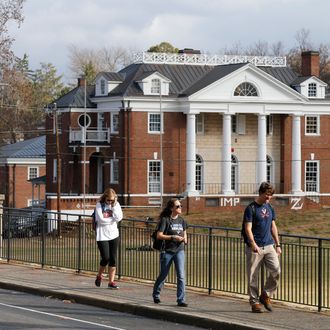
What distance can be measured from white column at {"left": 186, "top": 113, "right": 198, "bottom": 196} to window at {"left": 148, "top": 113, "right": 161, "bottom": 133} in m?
2.07

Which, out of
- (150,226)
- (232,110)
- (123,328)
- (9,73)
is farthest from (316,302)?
(232,110)

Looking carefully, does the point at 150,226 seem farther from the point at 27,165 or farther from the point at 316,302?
the point at 27,165

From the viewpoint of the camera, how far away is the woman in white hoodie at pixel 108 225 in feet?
71.5

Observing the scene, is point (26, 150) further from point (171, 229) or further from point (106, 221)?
point (171, 229)

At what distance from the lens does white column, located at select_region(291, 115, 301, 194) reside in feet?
261

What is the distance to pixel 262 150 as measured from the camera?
7862cm

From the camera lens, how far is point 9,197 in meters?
95.1

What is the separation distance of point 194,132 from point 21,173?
962 inches

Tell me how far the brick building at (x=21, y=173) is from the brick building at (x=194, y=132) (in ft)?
40.5

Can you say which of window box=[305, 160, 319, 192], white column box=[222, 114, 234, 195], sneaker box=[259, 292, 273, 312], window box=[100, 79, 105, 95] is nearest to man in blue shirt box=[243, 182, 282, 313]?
sneaker box=[259, 292, 273, 312]

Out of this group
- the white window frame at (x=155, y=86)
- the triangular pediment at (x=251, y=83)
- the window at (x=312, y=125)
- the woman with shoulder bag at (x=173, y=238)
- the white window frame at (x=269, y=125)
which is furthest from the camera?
the white window frame at (x=269, y=125)

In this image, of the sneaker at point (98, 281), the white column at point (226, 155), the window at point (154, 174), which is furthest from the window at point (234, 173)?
the sneaker at point (98, 281)

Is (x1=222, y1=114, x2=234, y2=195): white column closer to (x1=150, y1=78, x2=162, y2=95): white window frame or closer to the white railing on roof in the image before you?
(x1=150, y1=78, x2=162, y2=95): white window frame

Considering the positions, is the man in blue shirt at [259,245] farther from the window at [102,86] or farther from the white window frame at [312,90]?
the white window frame at [312,90]
